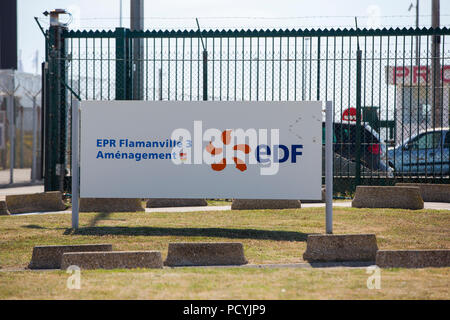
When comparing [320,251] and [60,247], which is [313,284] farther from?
[60,247]

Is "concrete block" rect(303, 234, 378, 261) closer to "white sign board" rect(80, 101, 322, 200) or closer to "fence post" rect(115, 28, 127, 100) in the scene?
"white sign board" rect(80, 101, 322, 200)

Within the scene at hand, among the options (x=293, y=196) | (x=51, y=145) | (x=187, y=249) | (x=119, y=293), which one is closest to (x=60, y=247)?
(x=187, y=249)

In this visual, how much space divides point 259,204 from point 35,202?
4.07 meters

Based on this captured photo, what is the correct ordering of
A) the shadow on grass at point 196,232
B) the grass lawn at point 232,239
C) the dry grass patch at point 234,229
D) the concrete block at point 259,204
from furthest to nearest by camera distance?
1. the concrete block at point 259,204
2. the shadow on grass at point 196,232
3. the dry grass patch at point 234,229
4. the grass lawn at point 232,239

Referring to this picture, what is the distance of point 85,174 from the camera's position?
33.9 feet

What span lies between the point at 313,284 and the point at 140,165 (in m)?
4.62

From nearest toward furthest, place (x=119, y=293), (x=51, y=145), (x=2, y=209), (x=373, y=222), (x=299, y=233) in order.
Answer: (x=119, y=293)
(x=299, y=233)
(x=373, y=222)
(x=2, y=209)
(x=51, y=145)

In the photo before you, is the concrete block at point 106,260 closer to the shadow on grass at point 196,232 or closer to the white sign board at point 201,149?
the shadow on grass at point 196,232

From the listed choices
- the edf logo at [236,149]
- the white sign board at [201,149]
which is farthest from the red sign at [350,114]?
the edf logo at [236,149]

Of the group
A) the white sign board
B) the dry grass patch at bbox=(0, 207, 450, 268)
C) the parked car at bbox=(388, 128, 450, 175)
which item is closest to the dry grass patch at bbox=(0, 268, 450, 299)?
the dry grass patch at bbox=(0, 207, 450, 268)

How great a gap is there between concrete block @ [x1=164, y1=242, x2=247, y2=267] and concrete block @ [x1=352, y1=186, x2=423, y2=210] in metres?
5.66

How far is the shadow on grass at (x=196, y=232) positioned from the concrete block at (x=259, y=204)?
260 cm

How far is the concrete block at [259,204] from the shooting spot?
12773mm

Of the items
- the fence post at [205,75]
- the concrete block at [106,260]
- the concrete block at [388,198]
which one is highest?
the fence post at [205,75]
